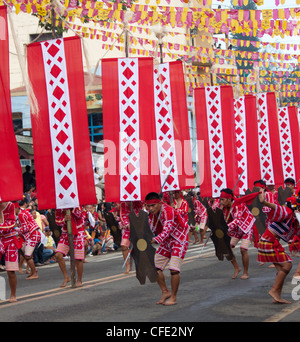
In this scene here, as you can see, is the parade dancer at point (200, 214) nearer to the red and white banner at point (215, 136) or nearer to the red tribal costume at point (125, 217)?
the red and white banner at point (215, 136)

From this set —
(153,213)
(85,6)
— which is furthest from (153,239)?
(85,6)

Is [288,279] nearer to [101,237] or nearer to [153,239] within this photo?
[153,239]

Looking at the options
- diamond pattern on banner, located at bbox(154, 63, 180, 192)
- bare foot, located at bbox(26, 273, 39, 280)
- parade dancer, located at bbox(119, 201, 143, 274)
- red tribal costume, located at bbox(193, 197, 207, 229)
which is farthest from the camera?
red tribal costume, located at bbox(193, 197, 207, 229)

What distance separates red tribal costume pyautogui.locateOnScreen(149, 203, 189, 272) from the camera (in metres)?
9.91

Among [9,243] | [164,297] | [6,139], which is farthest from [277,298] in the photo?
[6,139]

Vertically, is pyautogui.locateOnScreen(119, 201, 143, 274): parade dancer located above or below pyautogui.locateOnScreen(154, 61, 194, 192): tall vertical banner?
below

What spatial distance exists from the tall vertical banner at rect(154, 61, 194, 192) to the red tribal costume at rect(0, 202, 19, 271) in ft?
20.5

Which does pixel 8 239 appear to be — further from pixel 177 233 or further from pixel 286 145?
pixel 286 145

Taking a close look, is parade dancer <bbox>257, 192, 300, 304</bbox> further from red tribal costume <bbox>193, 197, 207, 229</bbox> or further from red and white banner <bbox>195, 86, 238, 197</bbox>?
red tribal costume <bbox>193, 197, 207, 229</bbox>

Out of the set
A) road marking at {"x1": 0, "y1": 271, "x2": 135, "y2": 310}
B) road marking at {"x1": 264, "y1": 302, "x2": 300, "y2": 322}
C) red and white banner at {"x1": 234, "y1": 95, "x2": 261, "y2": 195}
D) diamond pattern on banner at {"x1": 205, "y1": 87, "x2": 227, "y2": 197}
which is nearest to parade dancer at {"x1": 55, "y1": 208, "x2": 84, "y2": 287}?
road marking at {"x1": 0, "y1": 271, "x2": 135, "y2": 310}

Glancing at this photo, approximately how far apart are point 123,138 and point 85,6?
4.07 m

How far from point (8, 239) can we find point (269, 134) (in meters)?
13.4
